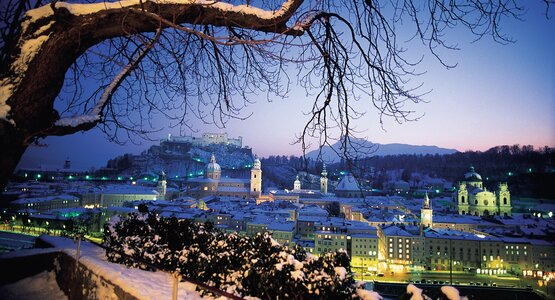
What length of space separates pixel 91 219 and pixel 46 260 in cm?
4053

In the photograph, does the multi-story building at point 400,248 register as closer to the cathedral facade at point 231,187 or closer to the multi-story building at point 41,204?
the cathedral facade at point 231,187

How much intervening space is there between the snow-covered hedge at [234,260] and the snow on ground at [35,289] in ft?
3.23

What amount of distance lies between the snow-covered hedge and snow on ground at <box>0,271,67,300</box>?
98 centimetres

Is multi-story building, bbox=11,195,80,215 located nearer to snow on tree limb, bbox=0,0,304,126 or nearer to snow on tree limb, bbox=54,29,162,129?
snow on tree limb, bbox=54,29,162,129

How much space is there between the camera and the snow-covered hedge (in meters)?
2.73

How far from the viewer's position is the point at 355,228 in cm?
3738

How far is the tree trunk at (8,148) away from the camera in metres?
2.09

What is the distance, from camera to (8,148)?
2.13m

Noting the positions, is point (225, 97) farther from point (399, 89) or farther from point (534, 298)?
point (534, 298)

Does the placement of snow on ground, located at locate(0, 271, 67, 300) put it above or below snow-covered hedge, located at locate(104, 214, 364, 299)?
below

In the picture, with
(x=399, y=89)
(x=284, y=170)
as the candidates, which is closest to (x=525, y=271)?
(x=399, y=89)

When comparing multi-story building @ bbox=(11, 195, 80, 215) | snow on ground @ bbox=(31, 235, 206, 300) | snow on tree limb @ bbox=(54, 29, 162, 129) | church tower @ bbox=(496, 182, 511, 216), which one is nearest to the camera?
snow on tree limb @ bbox=(54, 29, 162, 129)

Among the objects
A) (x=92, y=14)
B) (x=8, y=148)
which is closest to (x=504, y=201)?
(x=92, y=14)


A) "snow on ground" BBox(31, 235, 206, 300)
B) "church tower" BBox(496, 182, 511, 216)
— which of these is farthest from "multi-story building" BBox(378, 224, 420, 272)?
"snow on ground" BBox(31, 235, 206, 300)
